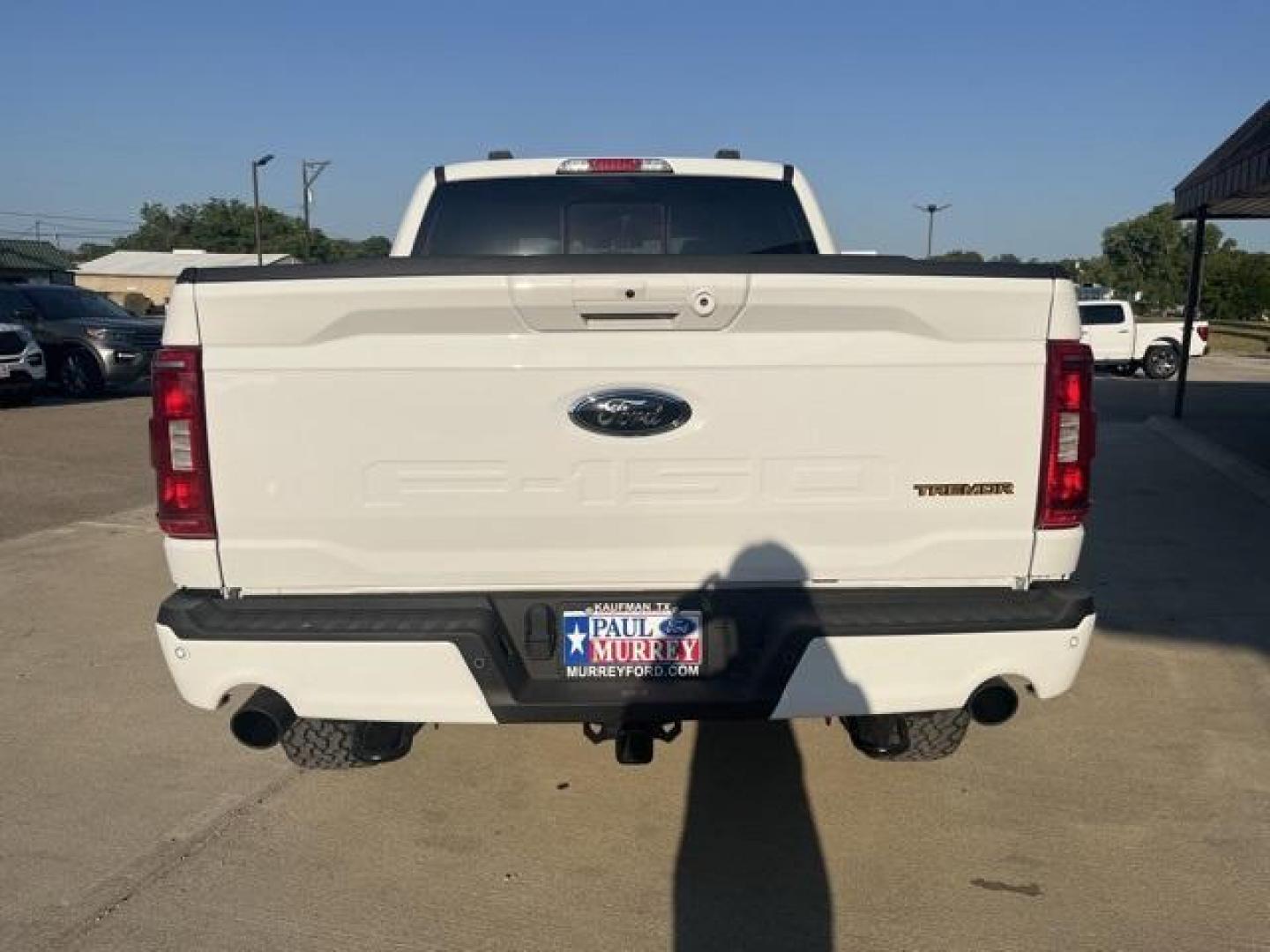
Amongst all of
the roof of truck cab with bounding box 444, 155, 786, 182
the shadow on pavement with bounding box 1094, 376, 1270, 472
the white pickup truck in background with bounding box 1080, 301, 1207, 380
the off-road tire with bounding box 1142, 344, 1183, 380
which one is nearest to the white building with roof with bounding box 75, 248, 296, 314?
the white pickup truck in background with bounding box 1080, 301, 1207, 380

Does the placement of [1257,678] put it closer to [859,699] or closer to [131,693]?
[859,699]

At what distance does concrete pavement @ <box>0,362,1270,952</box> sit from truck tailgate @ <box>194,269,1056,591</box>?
99 centimetres

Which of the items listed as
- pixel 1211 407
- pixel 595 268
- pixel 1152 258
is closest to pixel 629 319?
pixel 595 268

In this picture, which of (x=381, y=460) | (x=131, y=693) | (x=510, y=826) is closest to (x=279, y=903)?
(x=510, y=826)

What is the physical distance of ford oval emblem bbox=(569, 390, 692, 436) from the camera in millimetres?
2793

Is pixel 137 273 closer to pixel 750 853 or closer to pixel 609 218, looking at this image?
pixel 609 218

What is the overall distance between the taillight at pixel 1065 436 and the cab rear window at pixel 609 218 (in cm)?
204

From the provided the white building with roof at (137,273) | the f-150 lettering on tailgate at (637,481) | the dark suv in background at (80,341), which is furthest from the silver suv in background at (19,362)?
the white building with roof at (137,273)

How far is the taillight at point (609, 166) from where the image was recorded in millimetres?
4594

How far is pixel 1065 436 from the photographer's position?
112 inches

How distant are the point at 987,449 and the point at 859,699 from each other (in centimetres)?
75

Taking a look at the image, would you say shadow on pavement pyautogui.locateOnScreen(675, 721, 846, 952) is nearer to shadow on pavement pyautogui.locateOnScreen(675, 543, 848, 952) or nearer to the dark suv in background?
shadow on pavement pyautogui.locateOnScreen(675, 543, 848, 952)

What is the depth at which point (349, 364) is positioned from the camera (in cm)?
277

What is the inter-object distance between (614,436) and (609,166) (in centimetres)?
215
